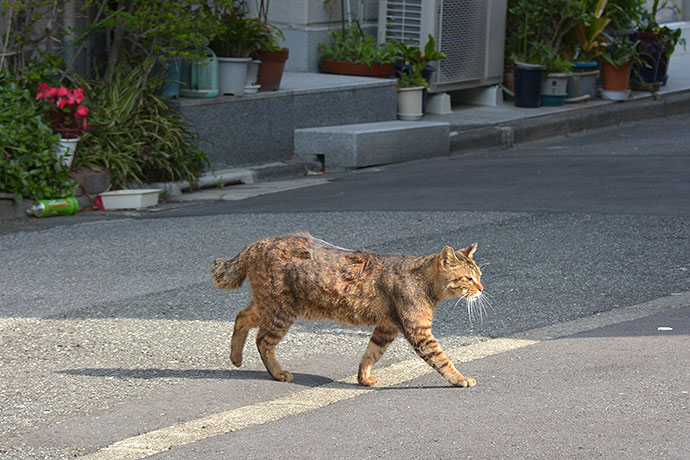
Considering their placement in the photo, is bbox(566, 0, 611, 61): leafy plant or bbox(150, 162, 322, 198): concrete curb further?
bbox(566, 0, 611, 61): leafy plant

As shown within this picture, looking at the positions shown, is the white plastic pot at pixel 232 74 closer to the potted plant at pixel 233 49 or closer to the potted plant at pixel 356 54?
the potted plant at pixel 233 49

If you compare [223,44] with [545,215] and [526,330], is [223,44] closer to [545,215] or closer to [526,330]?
[545,215]

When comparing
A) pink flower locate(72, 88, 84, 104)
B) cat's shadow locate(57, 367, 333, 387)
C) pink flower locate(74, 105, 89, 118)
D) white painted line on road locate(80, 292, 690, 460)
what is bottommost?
cat's shadow locate(57, 367, 333, 387)

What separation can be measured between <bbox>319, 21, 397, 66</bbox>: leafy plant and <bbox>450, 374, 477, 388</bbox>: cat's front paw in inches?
346

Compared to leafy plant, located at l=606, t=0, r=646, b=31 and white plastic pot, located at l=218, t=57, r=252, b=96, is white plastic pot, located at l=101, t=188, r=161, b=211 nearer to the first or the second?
white plastic pot, located at l=218, t=57, r=252, b=96

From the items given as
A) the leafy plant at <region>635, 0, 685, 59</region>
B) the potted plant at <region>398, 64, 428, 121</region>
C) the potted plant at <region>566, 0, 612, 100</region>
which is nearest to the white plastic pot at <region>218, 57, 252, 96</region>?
the potted plant at <region>398, 64, 428, 121</region>

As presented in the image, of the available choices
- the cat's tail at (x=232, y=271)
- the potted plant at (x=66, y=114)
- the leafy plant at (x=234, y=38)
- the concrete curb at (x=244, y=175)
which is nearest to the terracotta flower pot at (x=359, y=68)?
the concrete curb at (x=244, y=175)

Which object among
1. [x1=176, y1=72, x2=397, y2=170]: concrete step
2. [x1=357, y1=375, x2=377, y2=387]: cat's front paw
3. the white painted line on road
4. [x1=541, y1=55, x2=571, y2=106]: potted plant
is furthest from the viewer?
[x1=541, y1=55, x2=571, y2=106]: potted plant

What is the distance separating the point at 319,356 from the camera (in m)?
5.39

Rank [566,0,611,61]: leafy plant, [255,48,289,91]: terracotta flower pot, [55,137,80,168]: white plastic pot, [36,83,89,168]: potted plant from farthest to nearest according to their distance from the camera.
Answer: [566,0,611,61]: leafy plant → [255,48,289,91]: terracotta flower pot → [36,83,89,168]: potted plant → [55,137,80,168]: white plastic pot

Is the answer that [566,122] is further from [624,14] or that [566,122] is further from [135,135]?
[135,135]

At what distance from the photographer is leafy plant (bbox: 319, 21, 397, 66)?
1320 centimetres

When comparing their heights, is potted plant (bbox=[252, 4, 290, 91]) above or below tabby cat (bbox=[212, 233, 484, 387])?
above

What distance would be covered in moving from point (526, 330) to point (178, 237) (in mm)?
3314
